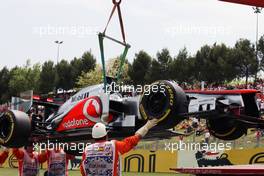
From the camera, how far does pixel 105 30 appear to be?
771cm

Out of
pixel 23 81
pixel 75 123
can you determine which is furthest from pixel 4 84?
pixel 75 123

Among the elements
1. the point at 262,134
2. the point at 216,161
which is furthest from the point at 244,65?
the point at 216,161

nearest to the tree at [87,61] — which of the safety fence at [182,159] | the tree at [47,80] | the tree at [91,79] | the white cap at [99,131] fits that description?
the tree at [91,79]

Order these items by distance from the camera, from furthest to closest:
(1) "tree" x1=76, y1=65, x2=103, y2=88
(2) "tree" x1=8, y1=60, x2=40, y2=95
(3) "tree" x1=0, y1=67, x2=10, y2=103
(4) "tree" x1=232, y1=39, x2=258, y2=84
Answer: (3) "tree" x1=0, y1=67, x2=10, y2=103 → (2) "tree" x1=8, y1=60, x2=40, y2=95 → (1) "tree" x1=76, y1=65, x2=103, y2=88 → (4) "tree" x1=232, y1=39, x2=258, y2=84

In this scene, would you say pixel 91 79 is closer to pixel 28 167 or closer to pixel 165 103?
pixel 28 167

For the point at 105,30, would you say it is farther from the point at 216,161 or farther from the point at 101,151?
the point at 216,161

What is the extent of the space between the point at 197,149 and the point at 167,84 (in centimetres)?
1226

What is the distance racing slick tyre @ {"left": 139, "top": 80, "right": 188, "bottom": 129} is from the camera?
7.36 m

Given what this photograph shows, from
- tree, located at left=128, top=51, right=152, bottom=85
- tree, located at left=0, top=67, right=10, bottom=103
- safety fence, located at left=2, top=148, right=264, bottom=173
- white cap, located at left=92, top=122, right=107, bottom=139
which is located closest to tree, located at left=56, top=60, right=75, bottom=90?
tree, located at left=0, top=67, right=10, bottom=103

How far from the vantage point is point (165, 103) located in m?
7.52

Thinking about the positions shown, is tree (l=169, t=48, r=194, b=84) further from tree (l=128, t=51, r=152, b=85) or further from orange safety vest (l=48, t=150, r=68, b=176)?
orange safety vest (l=48, t=150, r=68, b=176)

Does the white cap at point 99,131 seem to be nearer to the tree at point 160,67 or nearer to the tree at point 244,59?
the tree at point 244,59

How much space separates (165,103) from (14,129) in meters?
3.49

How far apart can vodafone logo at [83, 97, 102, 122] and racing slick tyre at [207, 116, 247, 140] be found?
185cm
